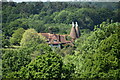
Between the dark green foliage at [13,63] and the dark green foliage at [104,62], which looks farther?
the dark green foliage at [13,63]

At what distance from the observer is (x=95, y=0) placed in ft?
285

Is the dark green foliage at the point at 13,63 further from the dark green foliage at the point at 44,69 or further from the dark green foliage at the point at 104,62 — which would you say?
the dark green foliage at the point at 104,62

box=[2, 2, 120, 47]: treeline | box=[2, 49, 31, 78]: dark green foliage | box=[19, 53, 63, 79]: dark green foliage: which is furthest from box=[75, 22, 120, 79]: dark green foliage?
box=[2, 2, 120, 47]: treeline

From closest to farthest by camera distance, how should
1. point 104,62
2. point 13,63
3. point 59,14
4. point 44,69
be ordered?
point 104,62 < point 44,69 < point 13,63 < point 59,14

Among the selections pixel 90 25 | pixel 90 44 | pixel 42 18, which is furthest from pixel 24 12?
pixel 90 44

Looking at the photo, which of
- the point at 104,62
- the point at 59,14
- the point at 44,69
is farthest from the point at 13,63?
the point at 59,14

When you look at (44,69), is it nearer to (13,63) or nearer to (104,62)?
(104,62)

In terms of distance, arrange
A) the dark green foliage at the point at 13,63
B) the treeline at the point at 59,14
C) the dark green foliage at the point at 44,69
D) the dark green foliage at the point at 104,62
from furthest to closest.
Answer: the treeline at the point at 59,14, the dark green foliage at the point at 13,63, the dark green foliage at the point at 44,69, the dark green foliage at the point at 104,62

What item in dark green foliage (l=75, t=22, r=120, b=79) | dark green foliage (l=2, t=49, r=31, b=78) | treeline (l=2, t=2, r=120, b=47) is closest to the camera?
dark green foliage (l=75, t=22, r=120, b=79)

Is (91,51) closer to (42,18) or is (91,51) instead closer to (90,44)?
(90,44)

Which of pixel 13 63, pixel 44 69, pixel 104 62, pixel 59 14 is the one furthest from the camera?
pixel 59 14

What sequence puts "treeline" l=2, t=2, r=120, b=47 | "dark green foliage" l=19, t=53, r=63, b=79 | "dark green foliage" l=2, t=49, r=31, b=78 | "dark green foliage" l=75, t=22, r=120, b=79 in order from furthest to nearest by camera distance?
"treeline" l=2, t=2, r=120, b=47 < "dark green foliage" l=2, t=49, r=31, b=78 < "dark green foliage" l=19, t=53, r=63, b=79 < "dark green foliage" l=75, t=22, r=120, b=79

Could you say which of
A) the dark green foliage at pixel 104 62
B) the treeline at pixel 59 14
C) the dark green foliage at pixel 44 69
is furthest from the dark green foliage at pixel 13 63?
the treeline at pixel 59 14

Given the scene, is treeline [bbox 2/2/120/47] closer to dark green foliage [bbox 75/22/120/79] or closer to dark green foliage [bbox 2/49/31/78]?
dark green foliage [bbox 2/49/31/78]
